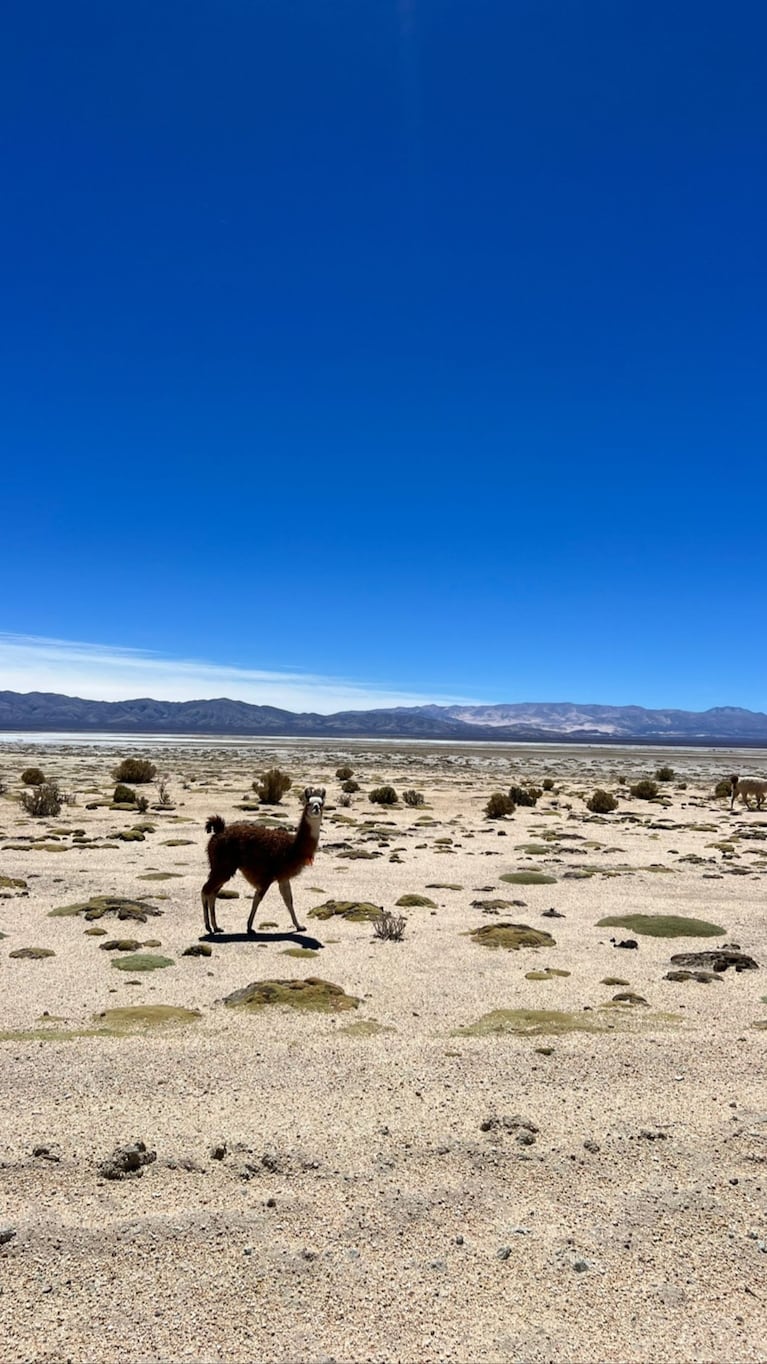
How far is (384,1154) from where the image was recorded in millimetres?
6281

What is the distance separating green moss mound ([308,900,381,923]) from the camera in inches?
567

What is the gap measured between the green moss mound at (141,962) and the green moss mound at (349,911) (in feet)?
11.9

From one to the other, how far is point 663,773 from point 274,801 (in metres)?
34.6

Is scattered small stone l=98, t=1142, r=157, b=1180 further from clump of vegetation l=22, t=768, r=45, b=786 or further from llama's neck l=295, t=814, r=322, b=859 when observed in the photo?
clump of vegetation l=22, t=768, r=45, b=786

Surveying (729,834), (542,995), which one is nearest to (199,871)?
(542,995)

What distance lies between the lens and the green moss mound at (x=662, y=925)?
44.9ft

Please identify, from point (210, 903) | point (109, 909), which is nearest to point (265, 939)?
point (210, 903)

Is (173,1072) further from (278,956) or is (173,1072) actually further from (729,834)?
(729,834)

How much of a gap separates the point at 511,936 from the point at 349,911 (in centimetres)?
312

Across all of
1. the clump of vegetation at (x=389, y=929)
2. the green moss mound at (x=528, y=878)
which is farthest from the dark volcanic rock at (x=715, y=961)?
the green moss mound at (x=528, y=878)

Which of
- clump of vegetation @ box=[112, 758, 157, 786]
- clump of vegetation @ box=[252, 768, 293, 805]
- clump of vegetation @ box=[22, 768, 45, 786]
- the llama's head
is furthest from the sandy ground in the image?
clump of vegetation @ box=[112, 758, 157, 786]

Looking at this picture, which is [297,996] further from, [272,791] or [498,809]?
[272,791]

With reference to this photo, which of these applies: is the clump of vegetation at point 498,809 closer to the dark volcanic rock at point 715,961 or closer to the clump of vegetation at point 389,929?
the clump of vegetation at point 389,929

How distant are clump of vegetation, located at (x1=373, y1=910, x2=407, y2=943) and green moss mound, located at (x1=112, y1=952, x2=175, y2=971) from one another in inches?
130
